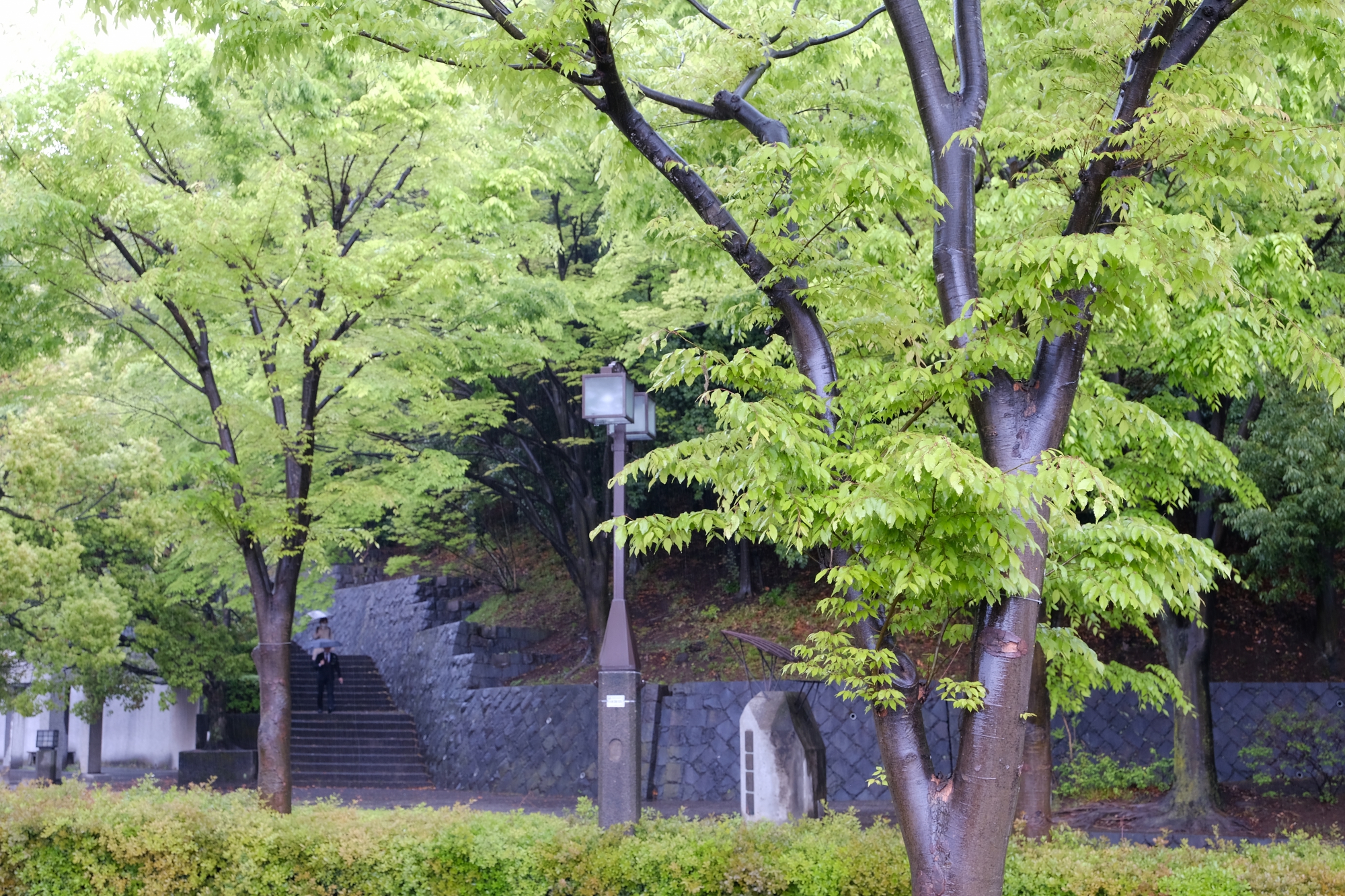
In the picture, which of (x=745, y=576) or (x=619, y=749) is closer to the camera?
(x=619, y=749)

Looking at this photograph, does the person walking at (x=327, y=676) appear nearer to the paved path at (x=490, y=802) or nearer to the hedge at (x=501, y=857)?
the paved path at (x=490, y=802)

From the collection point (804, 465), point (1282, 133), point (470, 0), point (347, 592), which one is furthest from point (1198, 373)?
point (347, 592)

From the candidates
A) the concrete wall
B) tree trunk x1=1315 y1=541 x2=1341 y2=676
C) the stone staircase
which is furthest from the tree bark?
the concrete wall

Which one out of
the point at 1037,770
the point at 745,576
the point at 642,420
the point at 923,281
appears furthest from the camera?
the point at 745,576

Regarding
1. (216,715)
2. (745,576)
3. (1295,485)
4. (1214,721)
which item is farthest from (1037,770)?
(216,715)

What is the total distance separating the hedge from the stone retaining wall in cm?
674

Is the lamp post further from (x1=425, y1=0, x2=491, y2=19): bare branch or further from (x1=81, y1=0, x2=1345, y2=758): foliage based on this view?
(x1=425, y1=0, x2=491, y2=19): bare branch

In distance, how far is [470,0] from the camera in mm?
5645

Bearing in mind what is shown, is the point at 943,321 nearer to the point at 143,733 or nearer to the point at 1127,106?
the point at 1127,106

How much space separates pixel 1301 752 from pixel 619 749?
9570 millimetres

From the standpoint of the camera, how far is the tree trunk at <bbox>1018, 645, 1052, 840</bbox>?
27.9ft

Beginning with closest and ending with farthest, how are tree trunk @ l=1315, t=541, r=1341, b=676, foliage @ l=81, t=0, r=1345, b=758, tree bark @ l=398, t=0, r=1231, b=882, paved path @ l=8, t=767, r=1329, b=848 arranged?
foliage @ l=81, t=0, r=1345, b=758 → tree bark @ l=398, t=0, r=1231, b=882 → paved path @ l=8, t=767, r=1329, b=848 → tree trunk @ l=1315, t=541, r=1341, b=676

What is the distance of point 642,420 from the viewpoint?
892 centimetres

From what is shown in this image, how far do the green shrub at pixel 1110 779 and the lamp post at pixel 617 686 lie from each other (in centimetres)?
816
